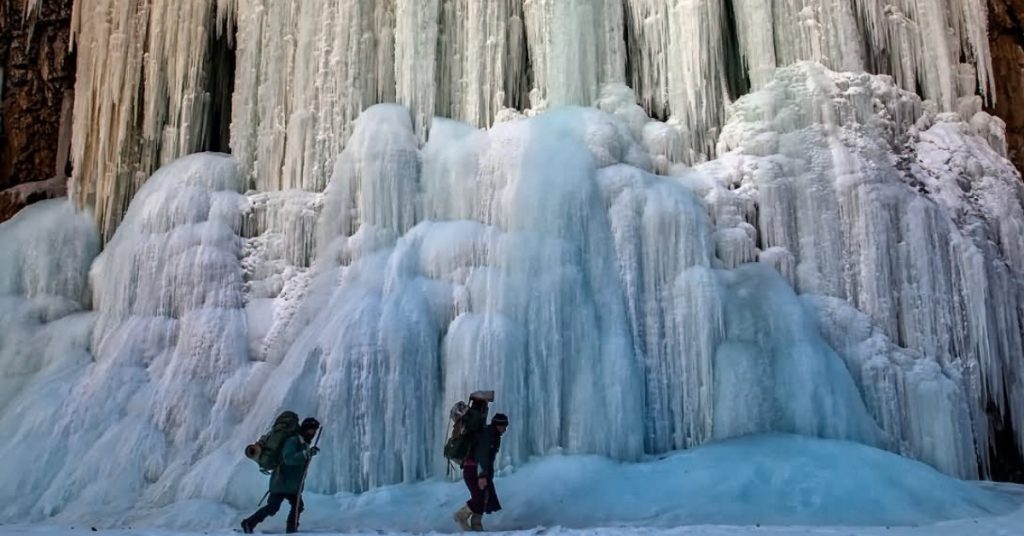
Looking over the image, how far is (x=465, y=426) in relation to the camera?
24.6 feet

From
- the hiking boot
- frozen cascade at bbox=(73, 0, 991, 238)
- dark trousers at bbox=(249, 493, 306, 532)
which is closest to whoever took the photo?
dark trousers at bbox=(249, 493, 306, 532)

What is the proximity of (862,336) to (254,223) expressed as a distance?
7.21 metres

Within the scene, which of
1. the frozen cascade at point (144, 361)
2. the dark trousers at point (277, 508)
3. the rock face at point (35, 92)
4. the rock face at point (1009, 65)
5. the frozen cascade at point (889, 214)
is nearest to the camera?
the dark trousers at point (277, 508)

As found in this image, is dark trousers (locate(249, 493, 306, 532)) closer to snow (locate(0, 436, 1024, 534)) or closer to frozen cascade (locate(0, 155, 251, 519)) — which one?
snow (locate(0, 436, 1024, 534))

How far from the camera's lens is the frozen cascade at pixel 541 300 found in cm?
979

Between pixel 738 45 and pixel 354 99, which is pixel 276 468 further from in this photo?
pixel 738 45

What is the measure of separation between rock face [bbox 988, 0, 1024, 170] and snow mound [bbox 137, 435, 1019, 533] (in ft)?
22.6

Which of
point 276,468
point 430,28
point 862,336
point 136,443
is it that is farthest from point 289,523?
point 430,28

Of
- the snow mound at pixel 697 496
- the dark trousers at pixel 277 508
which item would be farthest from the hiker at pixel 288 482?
the snow mound at pixel 697 496

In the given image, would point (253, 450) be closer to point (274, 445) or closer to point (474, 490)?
point (274, 445)

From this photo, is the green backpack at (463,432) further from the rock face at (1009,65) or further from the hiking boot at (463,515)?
the rock face at (1009,65)

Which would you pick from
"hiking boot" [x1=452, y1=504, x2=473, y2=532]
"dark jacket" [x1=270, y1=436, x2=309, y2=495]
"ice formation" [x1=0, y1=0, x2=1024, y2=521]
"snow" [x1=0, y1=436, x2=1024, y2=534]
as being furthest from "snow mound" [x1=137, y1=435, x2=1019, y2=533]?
"dark jacket" [x1=270, y1=436, x2=309, y2=495]

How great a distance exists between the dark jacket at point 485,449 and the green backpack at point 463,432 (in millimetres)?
48

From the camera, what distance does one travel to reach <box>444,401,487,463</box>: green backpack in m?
7.44
